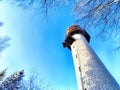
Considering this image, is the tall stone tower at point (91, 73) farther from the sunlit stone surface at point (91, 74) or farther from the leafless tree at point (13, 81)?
the leafless tree at point (13, 81)

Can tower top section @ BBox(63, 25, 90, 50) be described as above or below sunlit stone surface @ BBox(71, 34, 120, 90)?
above

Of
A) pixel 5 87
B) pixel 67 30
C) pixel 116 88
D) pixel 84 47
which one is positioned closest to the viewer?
pixel 116 88

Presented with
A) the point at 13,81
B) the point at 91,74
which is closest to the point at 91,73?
the point at 91,74

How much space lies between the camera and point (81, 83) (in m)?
9.78

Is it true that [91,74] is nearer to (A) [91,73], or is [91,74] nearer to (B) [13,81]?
(A) [91,73]

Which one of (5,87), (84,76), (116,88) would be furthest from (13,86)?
(116,88)

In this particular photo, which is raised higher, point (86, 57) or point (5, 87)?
point (5, 87)

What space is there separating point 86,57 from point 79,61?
60cm

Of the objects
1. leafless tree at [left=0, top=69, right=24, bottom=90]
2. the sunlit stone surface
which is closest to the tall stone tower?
the sunlit stone surface

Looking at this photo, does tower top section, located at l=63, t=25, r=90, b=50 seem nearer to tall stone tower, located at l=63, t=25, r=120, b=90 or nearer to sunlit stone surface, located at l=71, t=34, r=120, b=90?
tall stone tower, located at l=63, t=25, r=120, b=90

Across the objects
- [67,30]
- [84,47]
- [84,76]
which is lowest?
[84,76]

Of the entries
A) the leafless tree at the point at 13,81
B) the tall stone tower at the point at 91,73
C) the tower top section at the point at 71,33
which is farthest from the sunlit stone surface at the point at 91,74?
the leafless tree at the point at 13,81

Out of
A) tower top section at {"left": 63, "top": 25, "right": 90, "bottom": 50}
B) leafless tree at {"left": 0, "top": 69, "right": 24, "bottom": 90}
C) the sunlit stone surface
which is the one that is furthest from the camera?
leafless tree at {"left": 0, "top": 69, "right": 24, "bottom": 90}

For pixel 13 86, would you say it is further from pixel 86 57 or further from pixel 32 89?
pixel 86 57
